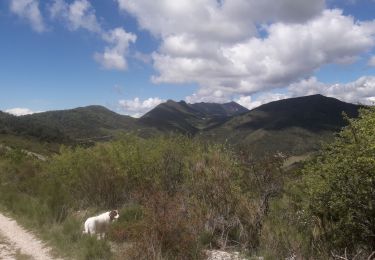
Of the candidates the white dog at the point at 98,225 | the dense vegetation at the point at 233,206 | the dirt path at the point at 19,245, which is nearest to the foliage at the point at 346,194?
the dense vegetation at the point at 233,206

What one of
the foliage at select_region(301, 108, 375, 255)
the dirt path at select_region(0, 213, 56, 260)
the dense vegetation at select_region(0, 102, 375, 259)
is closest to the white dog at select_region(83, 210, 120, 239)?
the dense vegetation at select_region(0, 102, 375, 259)

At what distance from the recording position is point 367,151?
10.6m

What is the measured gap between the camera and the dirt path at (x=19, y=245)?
43.8 ft

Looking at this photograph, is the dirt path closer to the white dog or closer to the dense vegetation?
the dense vegetation

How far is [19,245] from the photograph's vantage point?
1473 cm

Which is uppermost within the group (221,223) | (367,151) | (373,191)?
(367,151)

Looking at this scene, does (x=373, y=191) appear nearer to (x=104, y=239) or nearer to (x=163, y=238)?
(x=163, y=238)

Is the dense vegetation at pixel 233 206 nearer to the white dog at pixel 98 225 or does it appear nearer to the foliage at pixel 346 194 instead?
the foliage at pixel 346 194

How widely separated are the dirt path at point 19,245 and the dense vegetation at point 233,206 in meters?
0.51

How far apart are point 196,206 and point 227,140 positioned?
6.08 metres

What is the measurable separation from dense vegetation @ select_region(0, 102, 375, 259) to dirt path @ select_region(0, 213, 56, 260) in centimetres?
51

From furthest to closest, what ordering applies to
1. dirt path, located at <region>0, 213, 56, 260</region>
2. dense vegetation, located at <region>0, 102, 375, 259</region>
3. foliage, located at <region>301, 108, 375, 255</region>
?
dirt path, located at <region>0, 213, 56, 260</region>
dense vegetation, located at <region>0, 102, 375, 259</region>
foliage, located at <region>301, 108, 375, 255</region>

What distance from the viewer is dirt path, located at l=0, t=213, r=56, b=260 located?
43.8 feet

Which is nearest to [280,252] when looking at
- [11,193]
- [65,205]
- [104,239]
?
[104,239]
